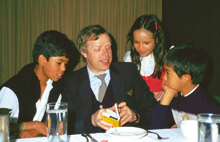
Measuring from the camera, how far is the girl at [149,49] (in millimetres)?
2256

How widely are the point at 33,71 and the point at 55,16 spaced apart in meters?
2.68

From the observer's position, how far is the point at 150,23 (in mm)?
2283

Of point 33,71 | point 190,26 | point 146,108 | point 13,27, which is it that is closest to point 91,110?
point 146,108

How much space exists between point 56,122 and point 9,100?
39.6 inches

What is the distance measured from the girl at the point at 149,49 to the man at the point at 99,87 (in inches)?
15.8

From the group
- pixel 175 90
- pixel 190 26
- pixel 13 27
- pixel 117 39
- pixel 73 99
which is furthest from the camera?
pixel 117 39

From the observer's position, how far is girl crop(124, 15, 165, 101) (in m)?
2.26

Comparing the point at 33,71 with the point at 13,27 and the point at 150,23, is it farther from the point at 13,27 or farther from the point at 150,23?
the point at 13,27

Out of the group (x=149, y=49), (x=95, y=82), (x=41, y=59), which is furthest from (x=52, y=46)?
(x=149, y=49)

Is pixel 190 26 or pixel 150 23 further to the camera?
pixel 190 26

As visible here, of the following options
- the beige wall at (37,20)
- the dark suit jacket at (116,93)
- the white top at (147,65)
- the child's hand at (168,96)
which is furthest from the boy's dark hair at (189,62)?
the beige wall at (37,20)

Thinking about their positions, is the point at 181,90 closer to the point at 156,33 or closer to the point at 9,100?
the point at 156,33

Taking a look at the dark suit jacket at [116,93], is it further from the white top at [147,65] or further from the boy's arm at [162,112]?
the white top at [147,65]

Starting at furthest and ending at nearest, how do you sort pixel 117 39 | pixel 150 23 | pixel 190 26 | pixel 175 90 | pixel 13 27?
pixel 117 39 < pixel 13 27 < pixel 190 26 < pixel 150 23 < pixel 175 90
